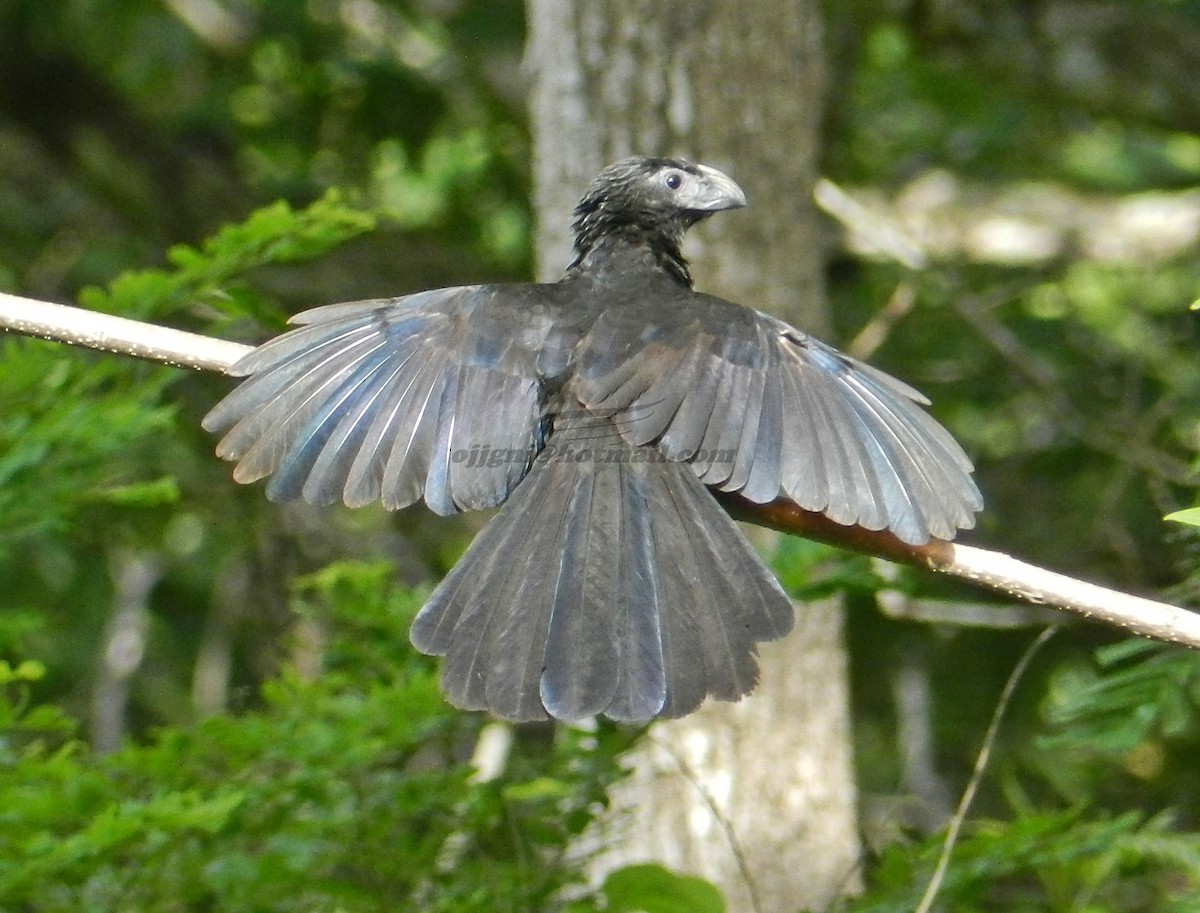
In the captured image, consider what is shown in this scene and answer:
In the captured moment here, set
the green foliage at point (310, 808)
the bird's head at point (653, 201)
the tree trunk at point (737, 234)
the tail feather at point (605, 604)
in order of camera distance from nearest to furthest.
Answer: the tail feather at point (605, 604) → the green foliage at point (310, 808) → the bird's head at point (653, 201) → the tree trunk at point (737, 234)

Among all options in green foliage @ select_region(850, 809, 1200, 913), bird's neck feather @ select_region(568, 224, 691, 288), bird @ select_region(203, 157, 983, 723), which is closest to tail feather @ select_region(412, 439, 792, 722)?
bird @ select_region(203, 157, 983, 723)

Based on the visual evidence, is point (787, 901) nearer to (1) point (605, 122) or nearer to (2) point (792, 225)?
(2) point (792, 225)

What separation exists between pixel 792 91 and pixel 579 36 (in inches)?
26.5

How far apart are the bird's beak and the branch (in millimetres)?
1062

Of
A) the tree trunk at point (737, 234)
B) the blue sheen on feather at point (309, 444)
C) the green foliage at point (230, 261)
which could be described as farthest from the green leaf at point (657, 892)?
the green foliage at point (230, 261)

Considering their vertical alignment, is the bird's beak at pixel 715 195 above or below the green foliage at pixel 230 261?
above

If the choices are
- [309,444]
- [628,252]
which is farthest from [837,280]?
[309,444]

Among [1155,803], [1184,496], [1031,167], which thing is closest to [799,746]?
[1184,496]

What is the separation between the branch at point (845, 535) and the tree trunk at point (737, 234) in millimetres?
1345

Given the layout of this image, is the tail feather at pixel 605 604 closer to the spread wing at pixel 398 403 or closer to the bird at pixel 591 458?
the bird at pixel 591 458

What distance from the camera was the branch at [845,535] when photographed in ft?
7.91

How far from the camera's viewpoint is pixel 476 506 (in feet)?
10.0

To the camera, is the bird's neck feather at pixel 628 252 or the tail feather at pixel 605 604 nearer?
the tail feather at pixel 605 604

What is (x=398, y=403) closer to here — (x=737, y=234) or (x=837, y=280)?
(x=737, y=234)
